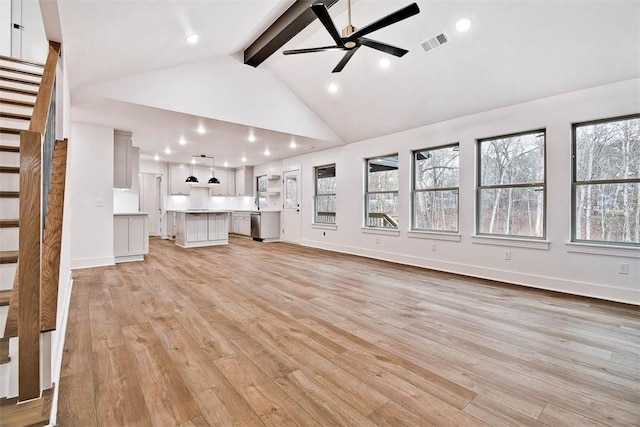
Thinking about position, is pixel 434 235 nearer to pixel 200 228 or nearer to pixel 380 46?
pixel 380 46

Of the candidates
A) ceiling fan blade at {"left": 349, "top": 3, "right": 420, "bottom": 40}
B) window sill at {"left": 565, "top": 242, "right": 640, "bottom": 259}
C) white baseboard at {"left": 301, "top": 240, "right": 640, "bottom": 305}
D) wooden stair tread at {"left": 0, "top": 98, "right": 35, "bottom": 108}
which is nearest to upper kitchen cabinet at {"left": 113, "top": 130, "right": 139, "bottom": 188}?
wooden stair tread at {"left": 0, "top": 98, "right": 35, "bottom": 108}

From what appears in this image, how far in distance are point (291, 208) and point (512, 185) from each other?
5780mm

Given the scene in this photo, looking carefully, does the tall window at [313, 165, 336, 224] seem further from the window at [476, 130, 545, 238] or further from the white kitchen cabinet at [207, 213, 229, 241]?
the window at [476, 130, 545, 238]

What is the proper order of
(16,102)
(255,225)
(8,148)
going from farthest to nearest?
(255,225), (16,102), (8,148)

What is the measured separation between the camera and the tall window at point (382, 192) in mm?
6121

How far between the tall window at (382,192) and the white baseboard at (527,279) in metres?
0.72

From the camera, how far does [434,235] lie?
523cm

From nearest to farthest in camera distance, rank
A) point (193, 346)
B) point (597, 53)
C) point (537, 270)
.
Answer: point (193, 346) < point (597, 53) < point (537, 270)

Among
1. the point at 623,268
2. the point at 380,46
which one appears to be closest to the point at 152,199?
the point at 380,46

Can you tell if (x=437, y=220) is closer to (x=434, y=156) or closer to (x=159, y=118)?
(x=434, y=156)

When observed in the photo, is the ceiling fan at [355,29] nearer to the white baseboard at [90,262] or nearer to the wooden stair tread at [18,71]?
the wooden stair tread at [18,71]

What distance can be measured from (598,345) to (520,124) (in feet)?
10.1

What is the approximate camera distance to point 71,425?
1.47 m

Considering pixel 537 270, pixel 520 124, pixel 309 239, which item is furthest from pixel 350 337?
pixel 309 239
